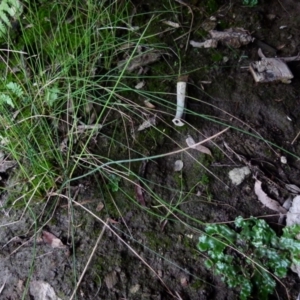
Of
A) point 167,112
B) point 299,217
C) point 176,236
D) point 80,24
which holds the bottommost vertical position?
point 299,217

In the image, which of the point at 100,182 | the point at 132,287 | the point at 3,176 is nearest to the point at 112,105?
the point at 100,182

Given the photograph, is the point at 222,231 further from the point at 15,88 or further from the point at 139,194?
the point at 15,88

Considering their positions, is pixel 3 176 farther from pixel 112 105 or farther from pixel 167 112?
pixel 167 112

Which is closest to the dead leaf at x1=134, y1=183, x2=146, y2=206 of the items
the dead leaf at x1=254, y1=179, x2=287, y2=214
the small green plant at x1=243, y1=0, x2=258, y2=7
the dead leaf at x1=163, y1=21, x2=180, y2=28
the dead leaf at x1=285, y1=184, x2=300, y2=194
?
the dead leaf at x1=254, y1=179, x2=287, y2=214

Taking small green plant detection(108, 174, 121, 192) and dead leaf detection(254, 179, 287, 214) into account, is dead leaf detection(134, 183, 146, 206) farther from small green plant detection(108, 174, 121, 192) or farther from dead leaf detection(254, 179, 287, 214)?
dead leaf detection(254, 179, 287, 214)

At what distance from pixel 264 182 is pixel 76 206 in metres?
0.76

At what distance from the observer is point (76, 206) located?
1749 mm

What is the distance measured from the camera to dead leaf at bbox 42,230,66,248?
1667 millimetres

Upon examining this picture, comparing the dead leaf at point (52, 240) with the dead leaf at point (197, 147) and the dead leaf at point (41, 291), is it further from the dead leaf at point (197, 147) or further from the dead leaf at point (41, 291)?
the dead leaf at point (197, 147)

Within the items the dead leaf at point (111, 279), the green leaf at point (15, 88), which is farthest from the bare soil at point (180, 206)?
the green leaf at point (15, 88)

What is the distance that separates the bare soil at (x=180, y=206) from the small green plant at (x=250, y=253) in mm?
40

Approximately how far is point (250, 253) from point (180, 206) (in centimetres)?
→ 32

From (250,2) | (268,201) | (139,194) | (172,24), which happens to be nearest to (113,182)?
(139,194)

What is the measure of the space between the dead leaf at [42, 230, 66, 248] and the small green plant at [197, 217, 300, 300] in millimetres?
514
